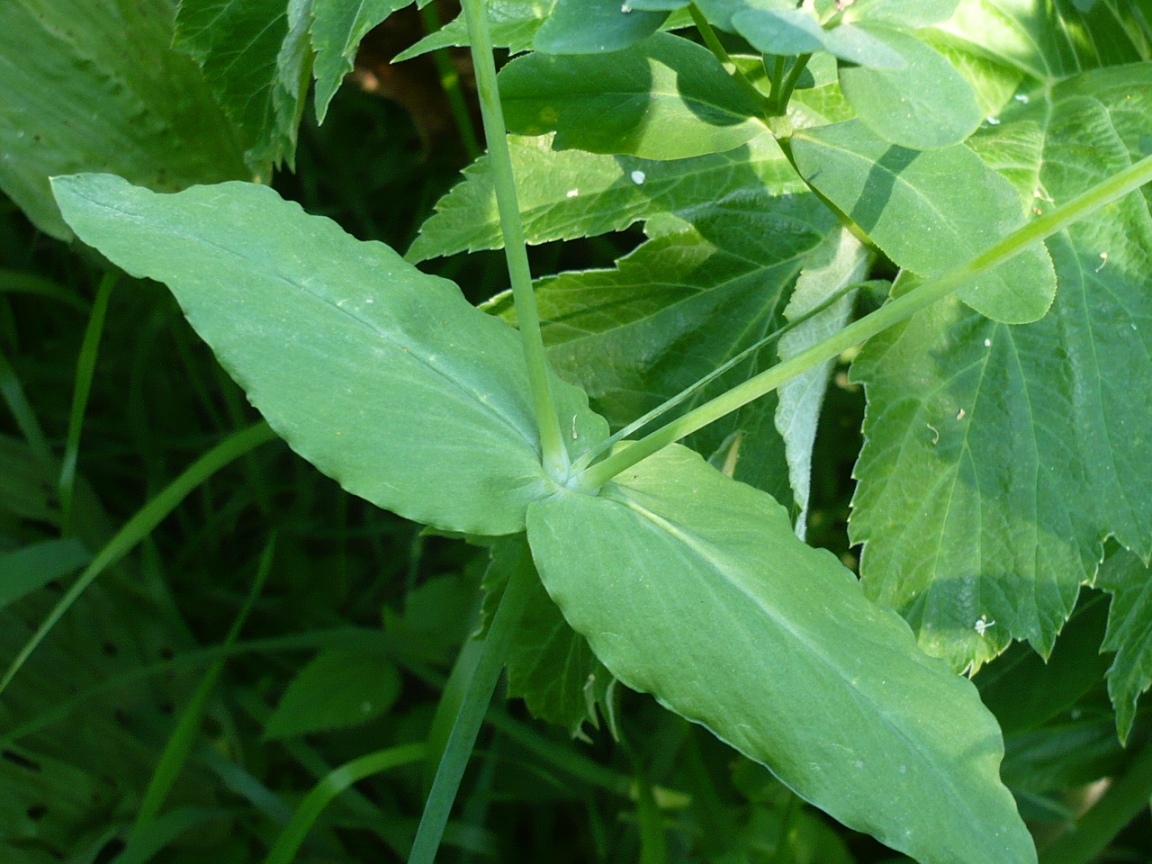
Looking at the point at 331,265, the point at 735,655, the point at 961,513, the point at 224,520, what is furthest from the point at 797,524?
the point at 224,520

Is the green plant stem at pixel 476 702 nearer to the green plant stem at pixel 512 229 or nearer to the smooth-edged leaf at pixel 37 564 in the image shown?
the green plant stem at pixel 512 229

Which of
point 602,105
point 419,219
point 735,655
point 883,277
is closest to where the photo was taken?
point 735,655

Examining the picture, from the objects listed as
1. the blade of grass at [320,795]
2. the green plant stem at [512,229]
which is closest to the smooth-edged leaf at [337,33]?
the green plant stem at [512,229]

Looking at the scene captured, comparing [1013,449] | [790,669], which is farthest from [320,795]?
[1013,449]

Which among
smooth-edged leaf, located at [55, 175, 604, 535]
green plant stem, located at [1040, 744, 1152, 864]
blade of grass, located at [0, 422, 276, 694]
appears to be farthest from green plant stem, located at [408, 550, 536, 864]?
green plant stem, located at [1040, 744, 1152, 864]

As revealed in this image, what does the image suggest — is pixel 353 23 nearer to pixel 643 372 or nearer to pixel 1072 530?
pixel 643 372
